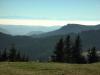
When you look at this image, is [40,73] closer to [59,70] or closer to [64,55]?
[59,70]

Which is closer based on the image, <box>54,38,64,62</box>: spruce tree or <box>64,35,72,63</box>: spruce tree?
<box>54,38,64,62</box>: spruce tree

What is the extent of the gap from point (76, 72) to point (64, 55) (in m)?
51.0

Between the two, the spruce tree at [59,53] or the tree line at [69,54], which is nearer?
the spruce tree at [59,53]

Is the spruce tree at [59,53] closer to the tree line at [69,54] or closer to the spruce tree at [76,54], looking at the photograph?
the tree line at [69,54]

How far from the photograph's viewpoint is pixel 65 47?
84.9m

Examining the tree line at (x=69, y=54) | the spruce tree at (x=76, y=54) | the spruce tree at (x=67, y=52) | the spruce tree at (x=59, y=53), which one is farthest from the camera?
the spruce tree at (x=76, y=54)

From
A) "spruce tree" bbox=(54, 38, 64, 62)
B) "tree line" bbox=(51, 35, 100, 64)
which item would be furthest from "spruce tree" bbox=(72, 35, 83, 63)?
"spruce tree" bbox=(54, 38, 64, 62)

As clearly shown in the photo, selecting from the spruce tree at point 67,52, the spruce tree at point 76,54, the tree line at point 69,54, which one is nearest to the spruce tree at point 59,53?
the tree line at point 69,54

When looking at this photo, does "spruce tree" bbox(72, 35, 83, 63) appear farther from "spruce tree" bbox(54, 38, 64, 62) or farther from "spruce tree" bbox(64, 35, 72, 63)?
"spruce tree" bbox(54, 38, 64, 62)

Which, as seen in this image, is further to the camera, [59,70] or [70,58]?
[70,58]

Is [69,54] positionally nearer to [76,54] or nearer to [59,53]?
[76,54]

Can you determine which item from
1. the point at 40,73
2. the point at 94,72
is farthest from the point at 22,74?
the point at 94,72

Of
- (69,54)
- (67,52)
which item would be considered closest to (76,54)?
(69,54)

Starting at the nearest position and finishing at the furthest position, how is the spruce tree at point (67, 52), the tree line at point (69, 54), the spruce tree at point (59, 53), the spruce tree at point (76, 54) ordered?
1. the spruce tree at point (59, 53)
2. the tree line at point (69, 54)
3. the spruce tree at point (67, 52)
4. the spruce tree at point (76, 54)
